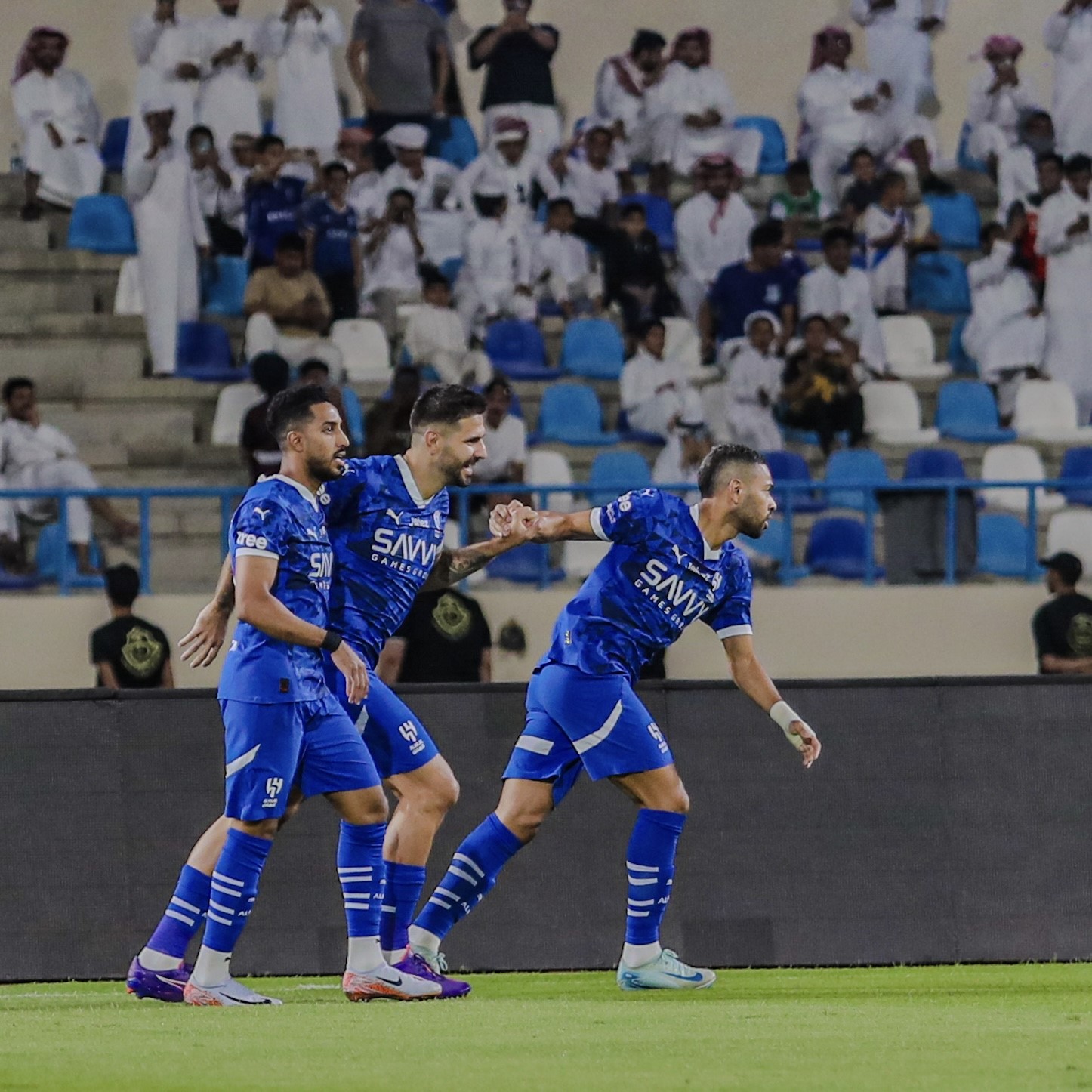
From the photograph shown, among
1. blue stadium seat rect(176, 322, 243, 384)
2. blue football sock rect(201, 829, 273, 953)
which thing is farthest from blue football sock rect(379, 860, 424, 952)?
blue stadium seat rect(176, 322, 243, 384)

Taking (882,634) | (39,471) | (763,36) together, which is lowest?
(882,634)

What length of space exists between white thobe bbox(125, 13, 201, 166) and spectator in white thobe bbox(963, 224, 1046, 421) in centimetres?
619

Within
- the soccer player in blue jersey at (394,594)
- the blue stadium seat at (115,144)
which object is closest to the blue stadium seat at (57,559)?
the blue stadium seat at (115,144)

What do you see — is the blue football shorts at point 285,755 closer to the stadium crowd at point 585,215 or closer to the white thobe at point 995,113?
the stadium crowd at point 585,215

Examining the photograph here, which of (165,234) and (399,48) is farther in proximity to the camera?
(399,48)

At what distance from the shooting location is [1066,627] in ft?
45.8

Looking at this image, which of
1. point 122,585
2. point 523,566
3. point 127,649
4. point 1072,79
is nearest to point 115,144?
A: point 523,566

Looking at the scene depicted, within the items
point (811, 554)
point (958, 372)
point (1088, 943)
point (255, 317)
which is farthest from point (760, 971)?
point (958, 372)

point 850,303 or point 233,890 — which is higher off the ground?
point 850,303

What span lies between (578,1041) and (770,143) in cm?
1478

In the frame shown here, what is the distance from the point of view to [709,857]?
31.9ft

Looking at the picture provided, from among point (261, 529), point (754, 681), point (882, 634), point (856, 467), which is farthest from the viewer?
point (856, 467)

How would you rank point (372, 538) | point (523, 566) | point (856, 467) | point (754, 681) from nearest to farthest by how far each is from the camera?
point (372, 538) → point (754, 681) → point (523, 566) → point (856, 467)

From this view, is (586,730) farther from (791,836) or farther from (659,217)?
(659,217)
